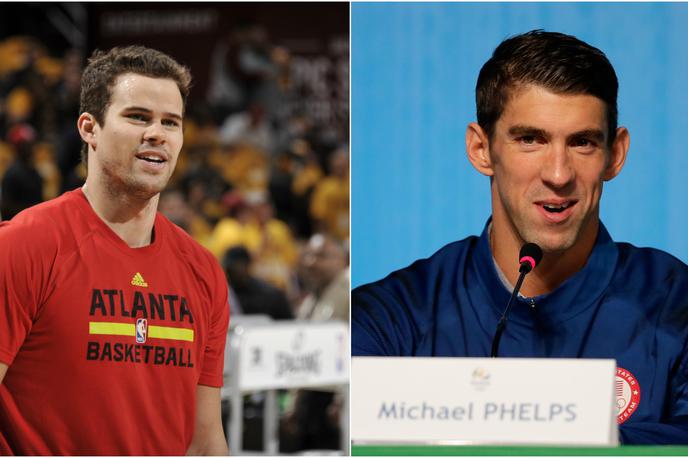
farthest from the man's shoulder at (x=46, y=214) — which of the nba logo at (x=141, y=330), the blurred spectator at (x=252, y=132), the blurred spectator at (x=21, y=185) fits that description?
the blurred spectator at (x=252, y=132)

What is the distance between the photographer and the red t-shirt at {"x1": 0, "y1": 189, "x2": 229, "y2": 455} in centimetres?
299

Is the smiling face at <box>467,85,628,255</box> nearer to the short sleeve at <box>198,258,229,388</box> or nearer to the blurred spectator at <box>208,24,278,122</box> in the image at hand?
the short sleeve at <box>198,258,229,388</box>

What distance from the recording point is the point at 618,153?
140 inches

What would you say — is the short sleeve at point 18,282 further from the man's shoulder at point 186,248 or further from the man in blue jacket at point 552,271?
the man in blue jacket at point 552,271

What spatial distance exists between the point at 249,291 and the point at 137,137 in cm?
577

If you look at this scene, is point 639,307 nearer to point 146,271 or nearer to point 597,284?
point 597,284

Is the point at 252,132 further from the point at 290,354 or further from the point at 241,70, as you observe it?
the point at 290,354

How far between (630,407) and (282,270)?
25.5 ft

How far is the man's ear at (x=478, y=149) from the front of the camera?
364 centimetres

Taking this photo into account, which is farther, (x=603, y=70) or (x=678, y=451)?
(x=603, y=70)

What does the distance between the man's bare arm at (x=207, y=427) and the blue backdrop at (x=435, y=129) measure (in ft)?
2.17

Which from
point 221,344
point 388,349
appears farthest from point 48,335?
point 388,349

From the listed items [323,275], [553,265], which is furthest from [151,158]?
[323,275]

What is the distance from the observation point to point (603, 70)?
3.54 meters
